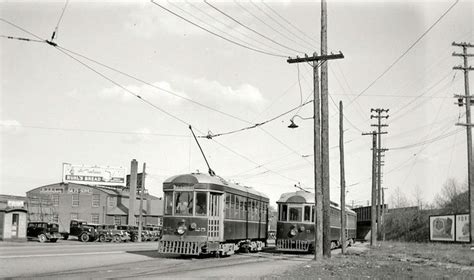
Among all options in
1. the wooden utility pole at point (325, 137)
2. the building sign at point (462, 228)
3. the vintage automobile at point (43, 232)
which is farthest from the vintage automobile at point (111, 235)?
the wooden utility pole at point (325, 137)

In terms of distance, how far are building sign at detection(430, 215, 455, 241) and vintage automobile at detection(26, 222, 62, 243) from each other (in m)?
29.1

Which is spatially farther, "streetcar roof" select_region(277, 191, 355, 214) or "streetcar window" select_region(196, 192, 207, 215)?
"streetcar roof" select_region(277, 191, 355, 214)

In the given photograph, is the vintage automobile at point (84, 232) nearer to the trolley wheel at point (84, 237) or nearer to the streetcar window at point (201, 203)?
the trolley wheel at point (84, 237)

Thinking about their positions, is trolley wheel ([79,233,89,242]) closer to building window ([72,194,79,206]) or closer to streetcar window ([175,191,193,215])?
streetcar window ([175,191,193,215])

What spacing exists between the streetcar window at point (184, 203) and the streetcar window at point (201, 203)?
9.4 inches

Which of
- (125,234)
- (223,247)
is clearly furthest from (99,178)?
(223,247)

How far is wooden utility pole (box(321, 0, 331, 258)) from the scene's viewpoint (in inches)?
866

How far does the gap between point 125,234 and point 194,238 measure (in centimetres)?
2834

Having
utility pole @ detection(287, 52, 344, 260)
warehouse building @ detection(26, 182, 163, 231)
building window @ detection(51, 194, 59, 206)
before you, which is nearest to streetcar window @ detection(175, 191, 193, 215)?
utility pole @ detection(287, 52, 344, 260)

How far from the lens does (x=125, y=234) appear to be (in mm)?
46969

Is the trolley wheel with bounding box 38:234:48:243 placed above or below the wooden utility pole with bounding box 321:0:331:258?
below

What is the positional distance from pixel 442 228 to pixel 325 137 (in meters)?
23.8

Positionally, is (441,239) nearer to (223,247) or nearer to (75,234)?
(223,247)

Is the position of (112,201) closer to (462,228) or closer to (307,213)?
(462,228)
